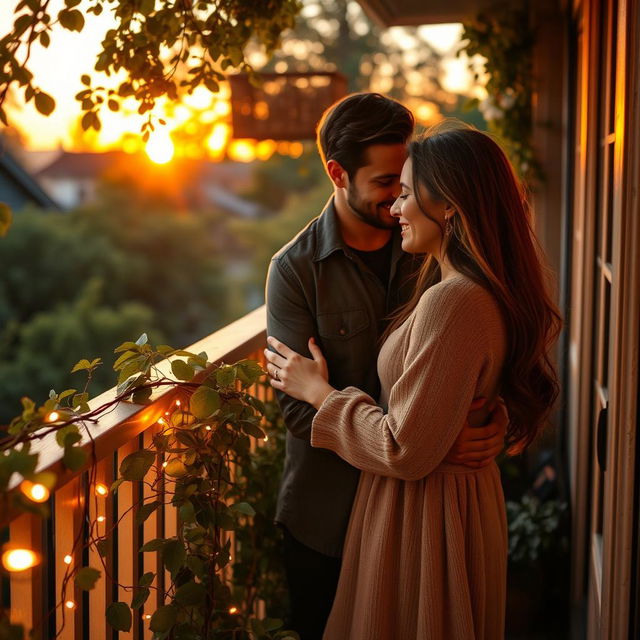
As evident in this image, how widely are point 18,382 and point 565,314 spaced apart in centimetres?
1598

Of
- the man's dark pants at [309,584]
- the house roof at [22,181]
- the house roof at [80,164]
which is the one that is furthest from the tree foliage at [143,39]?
the house roof at [80,164]

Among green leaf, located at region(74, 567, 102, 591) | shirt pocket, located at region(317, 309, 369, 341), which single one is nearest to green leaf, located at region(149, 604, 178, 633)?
green leaf, located at region(74, 567, 102, 591)

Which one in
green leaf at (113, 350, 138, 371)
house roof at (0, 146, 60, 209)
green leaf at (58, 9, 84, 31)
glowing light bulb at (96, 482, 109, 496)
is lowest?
glowing light bulb at (96, 482, 109, 496)

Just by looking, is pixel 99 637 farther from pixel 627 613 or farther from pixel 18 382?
pixel 18 382

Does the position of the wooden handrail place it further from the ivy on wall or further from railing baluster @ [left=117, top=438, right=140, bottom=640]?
the ivy on wall

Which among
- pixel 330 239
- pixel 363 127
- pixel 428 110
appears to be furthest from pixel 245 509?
A: pixel 428 110

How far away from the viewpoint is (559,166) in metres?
4.52

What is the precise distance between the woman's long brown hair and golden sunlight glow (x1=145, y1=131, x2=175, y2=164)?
0.84 metres

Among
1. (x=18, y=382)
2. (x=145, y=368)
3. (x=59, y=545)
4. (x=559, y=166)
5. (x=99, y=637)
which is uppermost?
(x=18, y=382)

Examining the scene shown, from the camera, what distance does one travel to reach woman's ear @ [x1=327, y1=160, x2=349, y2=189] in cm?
210

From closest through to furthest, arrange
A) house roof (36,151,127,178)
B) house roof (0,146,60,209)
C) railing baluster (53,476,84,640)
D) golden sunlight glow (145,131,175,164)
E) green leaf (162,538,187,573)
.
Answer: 1. railing baluster (53,476,84,640)
2. green leaf (162,538,187,573)
3. golden sunlight glow (145,131,175,164)
4. house roof (0,146,60,209)
5. house roof (36,151,127,178)

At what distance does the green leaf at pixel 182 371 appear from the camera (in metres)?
1.75

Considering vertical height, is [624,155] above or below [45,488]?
above

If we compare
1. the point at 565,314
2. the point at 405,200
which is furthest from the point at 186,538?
the point at 565,314
